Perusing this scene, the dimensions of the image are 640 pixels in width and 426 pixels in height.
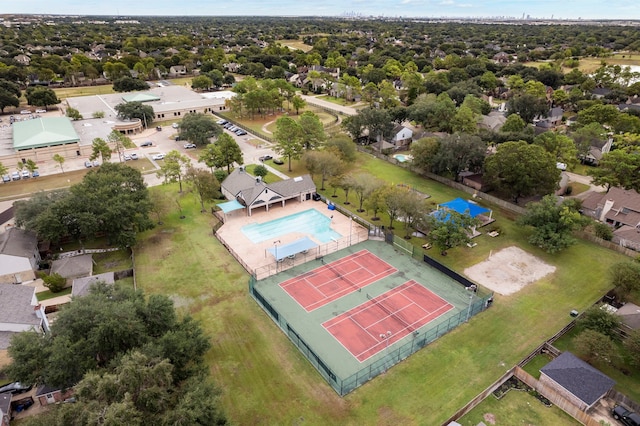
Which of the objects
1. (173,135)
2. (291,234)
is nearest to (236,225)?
(291,234)

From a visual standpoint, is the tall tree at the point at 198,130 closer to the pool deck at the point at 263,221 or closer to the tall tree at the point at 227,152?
the tall tree at the point at 227,152

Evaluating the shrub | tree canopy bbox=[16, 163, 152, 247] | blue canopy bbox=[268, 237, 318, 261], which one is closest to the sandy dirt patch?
blue canopy bbox=[268, 237, 318, 261]

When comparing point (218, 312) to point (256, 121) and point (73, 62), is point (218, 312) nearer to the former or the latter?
point (256, 121)

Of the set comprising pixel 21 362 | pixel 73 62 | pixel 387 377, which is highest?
pixel 73 62

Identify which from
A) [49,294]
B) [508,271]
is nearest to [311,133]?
[508,271]

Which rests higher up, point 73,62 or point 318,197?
point 73,62

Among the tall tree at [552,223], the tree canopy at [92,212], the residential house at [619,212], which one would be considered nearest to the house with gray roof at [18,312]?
the tree canopy at [92,212]
